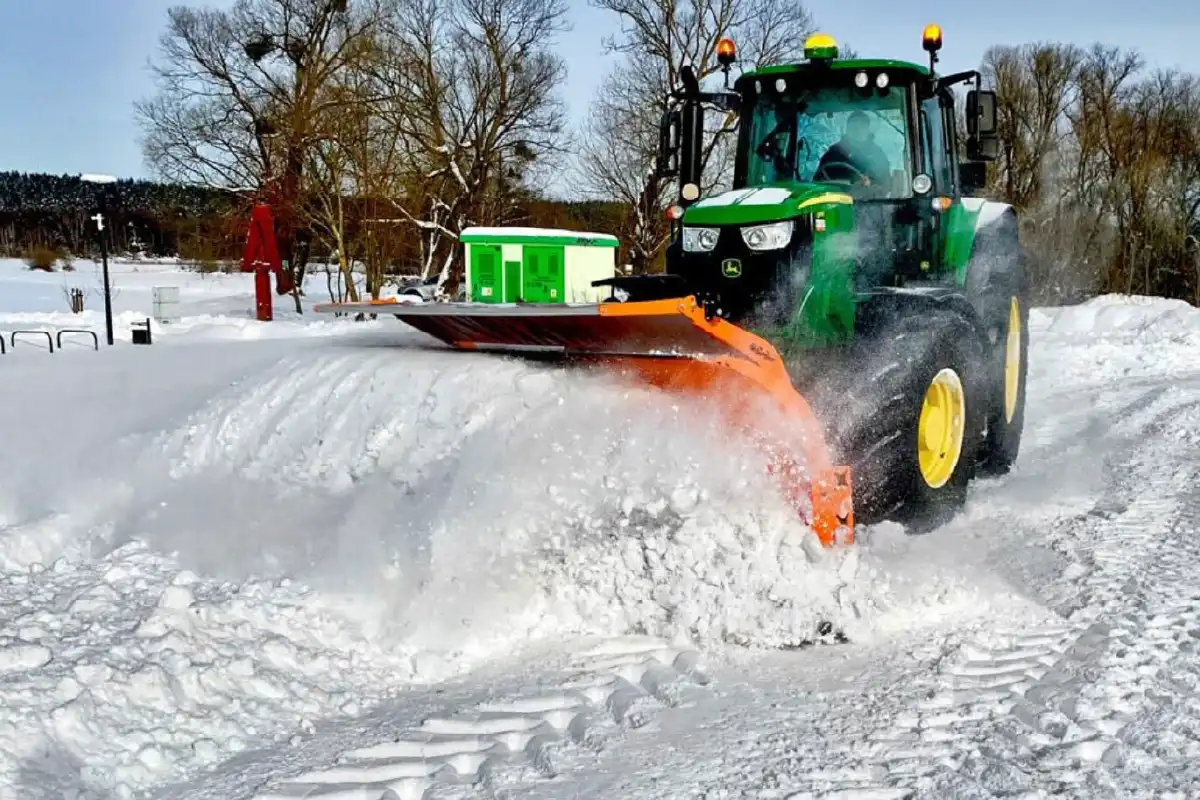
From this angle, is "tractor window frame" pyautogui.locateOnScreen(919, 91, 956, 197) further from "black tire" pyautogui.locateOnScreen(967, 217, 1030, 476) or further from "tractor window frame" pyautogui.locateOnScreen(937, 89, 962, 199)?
"black tire" pyautogui.locateOnScreen(967, 217, 1030, 476)

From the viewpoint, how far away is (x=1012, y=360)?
6656 millimetres

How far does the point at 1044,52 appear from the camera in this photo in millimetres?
33000

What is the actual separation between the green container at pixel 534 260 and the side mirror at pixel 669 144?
7.09m

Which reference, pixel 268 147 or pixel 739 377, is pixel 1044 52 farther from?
pixel 739 377

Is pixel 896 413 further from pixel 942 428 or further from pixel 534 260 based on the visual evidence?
pixel 534 260

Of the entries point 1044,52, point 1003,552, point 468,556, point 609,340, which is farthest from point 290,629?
point 1044,52

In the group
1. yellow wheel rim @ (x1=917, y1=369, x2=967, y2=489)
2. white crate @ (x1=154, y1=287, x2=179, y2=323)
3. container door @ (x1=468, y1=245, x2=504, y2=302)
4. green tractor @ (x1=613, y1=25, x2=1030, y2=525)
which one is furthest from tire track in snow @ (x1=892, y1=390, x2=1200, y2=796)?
white crate @ (x1=154, y1=287, x2=179, y2=323)

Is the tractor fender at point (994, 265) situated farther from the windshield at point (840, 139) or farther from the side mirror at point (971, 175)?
the windshield at point (840, 139)

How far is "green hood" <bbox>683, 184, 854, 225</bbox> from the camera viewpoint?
4551 mm

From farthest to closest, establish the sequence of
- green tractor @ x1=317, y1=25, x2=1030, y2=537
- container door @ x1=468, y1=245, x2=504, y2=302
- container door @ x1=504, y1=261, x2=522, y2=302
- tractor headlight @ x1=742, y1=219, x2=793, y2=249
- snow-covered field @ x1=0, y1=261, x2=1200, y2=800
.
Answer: container door @ x1=468, y1=245, x2=504, y2=302 → container door @ x1=504, y1=261, x2=522, y2=302 → tractor headlight @ x1=742, y1=219, x2=793, y2=249 → green tractor @ x1=317, y1=25, x2=1030, y2=537 → snow-covered field @ x1=0, y1=261, x2=1200, y2=800

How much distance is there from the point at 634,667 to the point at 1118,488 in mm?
3652

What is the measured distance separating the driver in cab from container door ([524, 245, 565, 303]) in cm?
784

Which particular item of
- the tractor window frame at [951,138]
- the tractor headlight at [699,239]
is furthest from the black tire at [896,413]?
the tractor window frame at [951,138]

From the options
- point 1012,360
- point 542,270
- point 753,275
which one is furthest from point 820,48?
point 542,270
